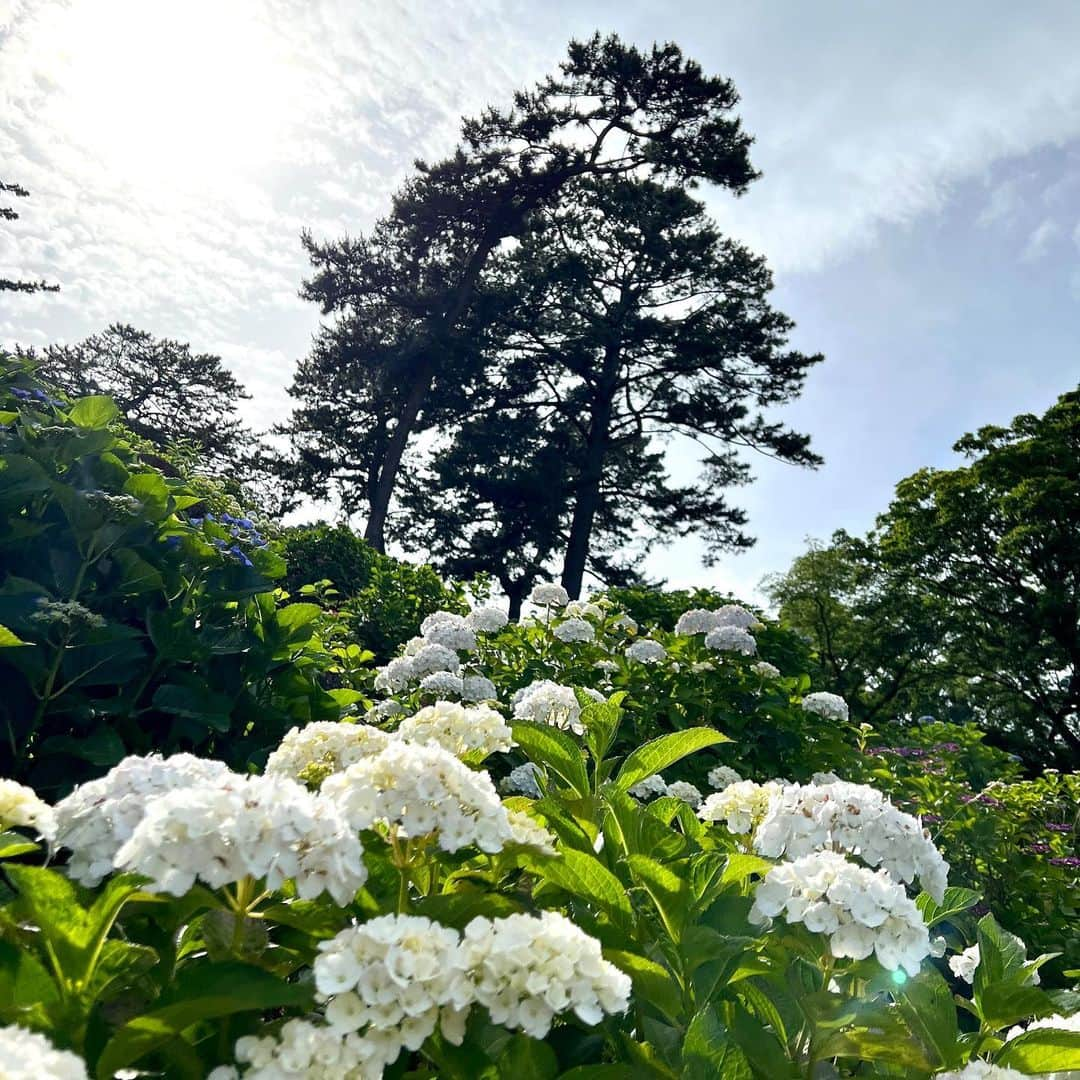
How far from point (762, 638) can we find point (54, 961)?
5.53 m

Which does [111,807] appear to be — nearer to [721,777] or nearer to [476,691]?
[476,691]

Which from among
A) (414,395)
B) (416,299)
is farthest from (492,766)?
(416,299)

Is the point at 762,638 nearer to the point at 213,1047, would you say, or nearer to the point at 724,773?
the point at 724,773

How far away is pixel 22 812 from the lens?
1.07 metres

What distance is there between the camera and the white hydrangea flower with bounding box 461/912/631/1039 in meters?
0.83

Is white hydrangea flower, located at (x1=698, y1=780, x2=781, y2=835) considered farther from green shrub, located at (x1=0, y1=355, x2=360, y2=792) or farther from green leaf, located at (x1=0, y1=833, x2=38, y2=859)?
green shrub, located at (x1=0, y1=355, x2=360, y2=792)

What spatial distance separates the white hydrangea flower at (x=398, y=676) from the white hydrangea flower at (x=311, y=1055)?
3049mm

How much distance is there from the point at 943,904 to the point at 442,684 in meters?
2.36

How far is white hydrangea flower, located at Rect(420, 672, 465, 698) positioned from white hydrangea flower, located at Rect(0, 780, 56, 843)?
94.2 inches

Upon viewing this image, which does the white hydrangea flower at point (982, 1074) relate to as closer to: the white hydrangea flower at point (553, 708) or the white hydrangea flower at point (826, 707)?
the white hydrangea flower at point (553, 708)

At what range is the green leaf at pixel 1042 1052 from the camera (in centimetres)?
106

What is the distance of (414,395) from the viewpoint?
18656mm

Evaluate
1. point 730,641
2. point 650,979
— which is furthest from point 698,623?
point 650,979

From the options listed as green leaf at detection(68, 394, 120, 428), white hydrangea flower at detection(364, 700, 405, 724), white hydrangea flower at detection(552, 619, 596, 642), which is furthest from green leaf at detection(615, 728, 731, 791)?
white hydrangea flower at detection(552, 619, 596, 642)
